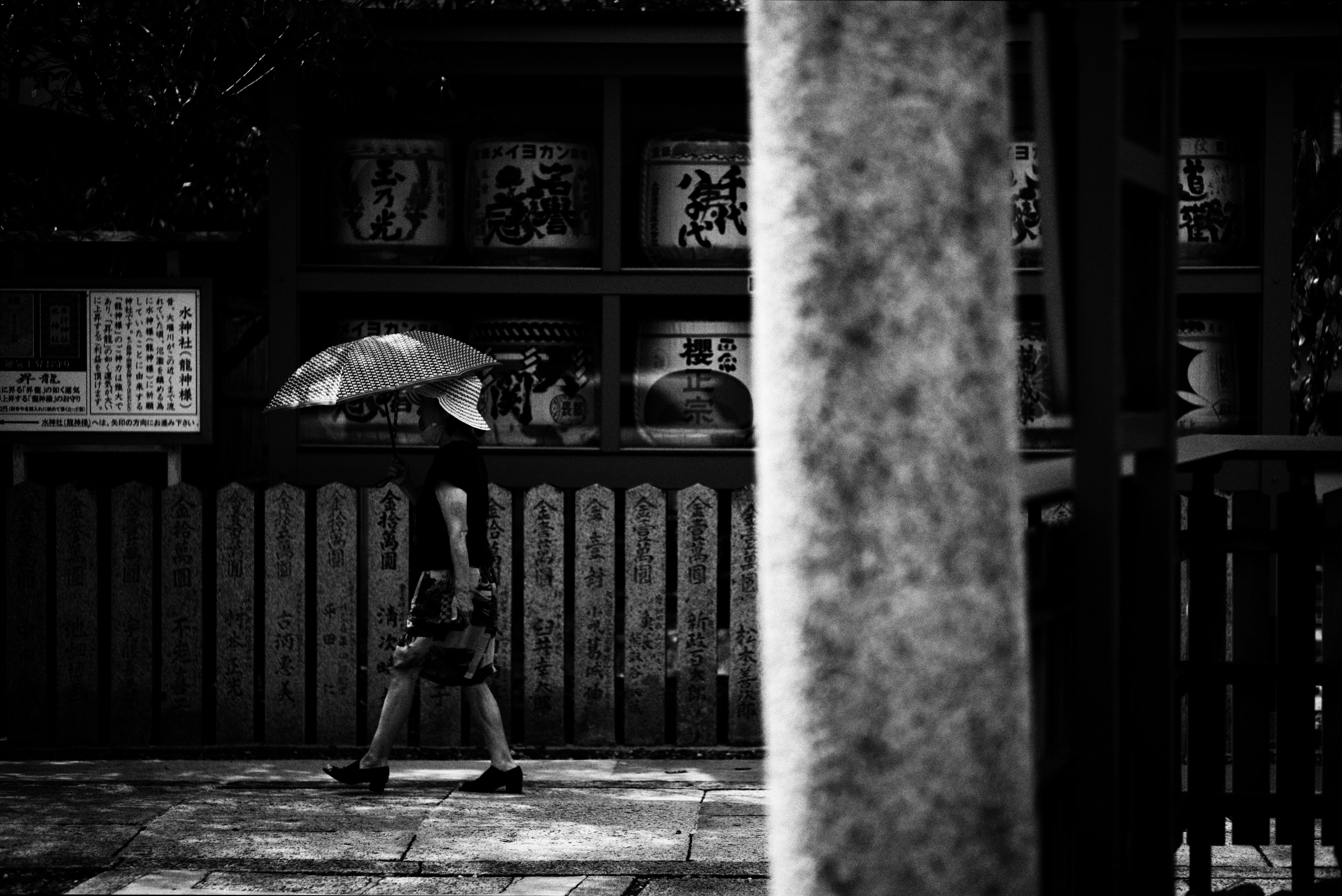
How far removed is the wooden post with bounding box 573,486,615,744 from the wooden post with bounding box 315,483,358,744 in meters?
1.09

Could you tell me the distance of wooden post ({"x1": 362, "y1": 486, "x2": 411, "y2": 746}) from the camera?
7.78 m

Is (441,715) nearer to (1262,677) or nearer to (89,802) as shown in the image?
(89,802)

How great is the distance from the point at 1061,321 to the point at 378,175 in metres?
6.28

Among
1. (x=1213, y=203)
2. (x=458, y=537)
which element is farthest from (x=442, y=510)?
(x=1213, y=203)

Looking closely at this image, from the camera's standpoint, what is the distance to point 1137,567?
348cm

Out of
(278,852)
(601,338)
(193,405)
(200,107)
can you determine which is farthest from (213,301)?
(278,852)

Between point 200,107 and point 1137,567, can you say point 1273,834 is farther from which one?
point 200,107

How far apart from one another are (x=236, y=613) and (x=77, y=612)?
78 centimetres

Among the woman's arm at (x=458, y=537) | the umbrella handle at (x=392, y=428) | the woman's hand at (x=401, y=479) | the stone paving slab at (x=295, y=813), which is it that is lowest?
the stone paving slab at (x=295, y=813)

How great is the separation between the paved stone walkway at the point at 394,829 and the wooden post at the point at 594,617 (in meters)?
0.28

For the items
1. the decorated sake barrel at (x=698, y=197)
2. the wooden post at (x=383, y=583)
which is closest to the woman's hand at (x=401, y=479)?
the wooden post at (x=383, y=583)

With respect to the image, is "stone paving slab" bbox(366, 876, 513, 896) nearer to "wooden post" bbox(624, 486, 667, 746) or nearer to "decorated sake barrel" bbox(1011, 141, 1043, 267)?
"wooden post" bbox(624, 486, 667, 746)

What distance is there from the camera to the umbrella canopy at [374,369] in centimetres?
659

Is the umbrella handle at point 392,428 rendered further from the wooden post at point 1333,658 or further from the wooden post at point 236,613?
the wooden post at point 1333,658
